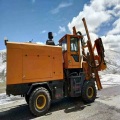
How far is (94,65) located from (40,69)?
3.49 meters

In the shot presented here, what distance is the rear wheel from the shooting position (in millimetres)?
8703

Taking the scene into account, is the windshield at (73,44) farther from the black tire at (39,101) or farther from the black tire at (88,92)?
the black tire at (39,101)

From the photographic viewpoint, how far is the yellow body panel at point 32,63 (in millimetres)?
6910

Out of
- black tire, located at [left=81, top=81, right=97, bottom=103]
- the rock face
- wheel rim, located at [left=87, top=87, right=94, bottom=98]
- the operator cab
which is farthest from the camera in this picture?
the rock face

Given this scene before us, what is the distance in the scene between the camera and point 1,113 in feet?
26.5

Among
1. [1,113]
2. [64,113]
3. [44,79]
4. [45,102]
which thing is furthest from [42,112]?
[1,113]

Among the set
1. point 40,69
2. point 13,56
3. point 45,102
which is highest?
point 13,56

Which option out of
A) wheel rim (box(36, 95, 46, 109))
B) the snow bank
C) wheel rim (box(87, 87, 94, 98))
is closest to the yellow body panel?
wheel rim (box(36, 95, 46, 109))

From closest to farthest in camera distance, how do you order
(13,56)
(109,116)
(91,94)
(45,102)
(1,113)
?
(109,116)
(13,56)
(45,102)
(1,113)
(91,94)

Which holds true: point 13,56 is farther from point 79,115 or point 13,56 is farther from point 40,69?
point 79,115

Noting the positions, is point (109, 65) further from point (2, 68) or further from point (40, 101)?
point (40, 101)

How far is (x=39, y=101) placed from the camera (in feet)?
24.1

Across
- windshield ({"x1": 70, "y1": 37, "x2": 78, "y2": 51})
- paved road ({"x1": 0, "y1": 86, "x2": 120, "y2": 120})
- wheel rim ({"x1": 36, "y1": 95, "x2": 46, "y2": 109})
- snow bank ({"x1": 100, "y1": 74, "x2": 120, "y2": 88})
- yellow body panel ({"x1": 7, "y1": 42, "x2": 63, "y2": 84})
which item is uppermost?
windshield ({"x1": 70, "y1": 37, "x2": 78, "y2": 51})

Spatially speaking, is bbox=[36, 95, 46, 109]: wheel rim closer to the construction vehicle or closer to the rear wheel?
the construction vehicle
